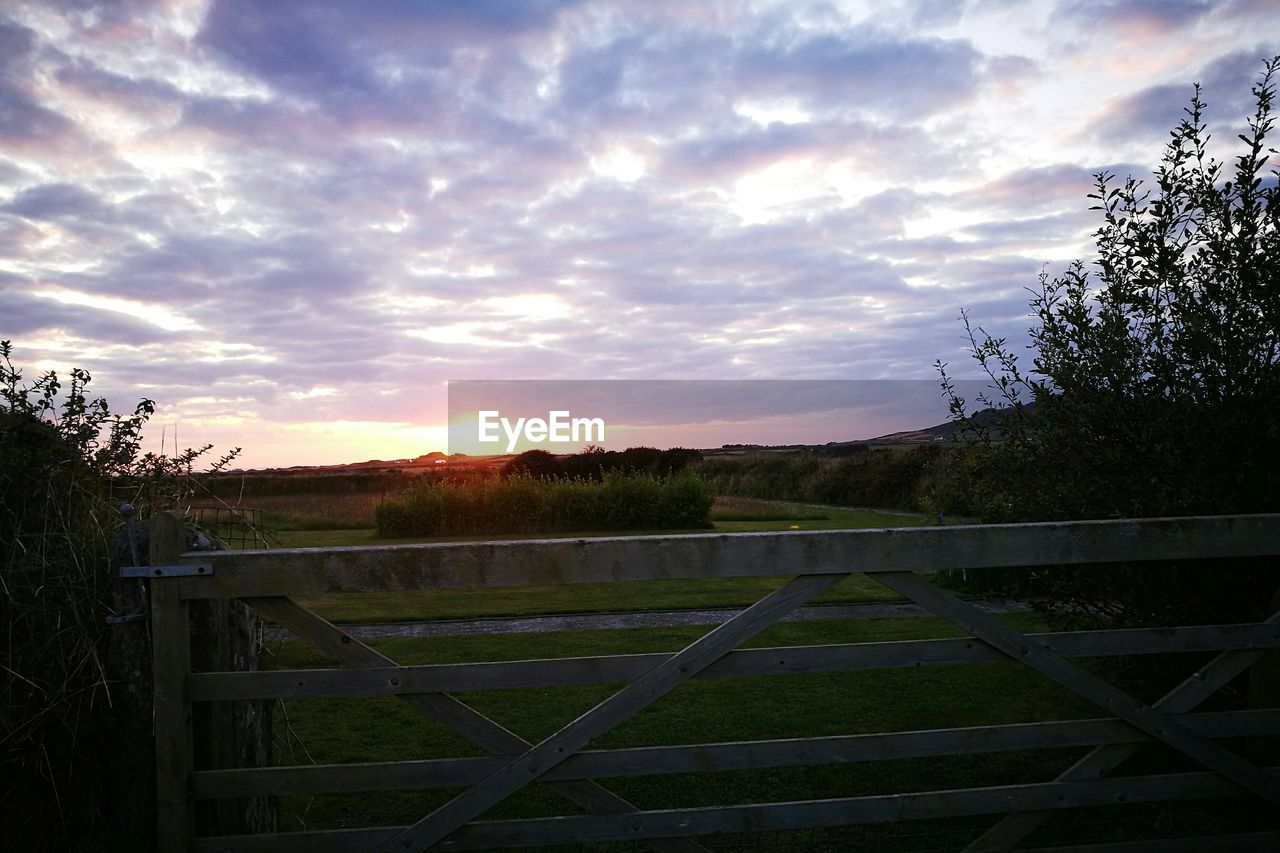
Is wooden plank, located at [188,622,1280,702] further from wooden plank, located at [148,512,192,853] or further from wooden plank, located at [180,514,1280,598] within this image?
wooden plank, located at [180,514,1280,598]

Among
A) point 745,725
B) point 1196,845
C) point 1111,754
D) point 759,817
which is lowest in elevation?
point 745,725

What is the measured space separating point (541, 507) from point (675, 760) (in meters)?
19.6

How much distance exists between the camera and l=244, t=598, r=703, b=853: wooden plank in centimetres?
358

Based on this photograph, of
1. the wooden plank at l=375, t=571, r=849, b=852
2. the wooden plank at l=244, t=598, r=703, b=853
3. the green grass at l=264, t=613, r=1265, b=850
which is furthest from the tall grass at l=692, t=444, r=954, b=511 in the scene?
the wooden plank at l=244, t=598, r=703, b=853

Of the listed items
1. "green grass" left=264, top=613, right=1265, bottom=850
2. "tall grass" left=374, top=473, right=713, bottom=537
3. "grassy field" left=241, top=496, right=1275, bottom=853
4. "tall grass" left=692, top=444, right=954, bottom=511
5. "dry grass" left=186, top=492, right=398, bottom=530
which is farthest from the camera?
"tall grass" left=692, top=444, right=954, bottom=511

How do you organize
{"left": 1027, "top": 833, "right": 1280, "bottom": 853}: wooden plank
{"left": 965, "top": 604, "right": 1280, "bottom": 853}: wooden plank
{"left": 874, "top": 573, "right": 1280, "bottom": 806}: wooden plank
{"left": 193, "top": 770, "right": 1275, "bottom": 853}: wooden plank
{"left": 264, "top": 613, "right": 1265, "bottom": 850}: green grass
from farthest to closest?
{"left": 264, "top": 613, "right": 1265, "bottom": 850}: green grass
{"left": 1027, "top": 833, "right": 1280, "bottom": 853}: wooden plank
{"left": 965, "top": 604, "right": 1280, "bottom": 853}: wooden plank
{"left": 874, "top": 573, "right": 1280, "bottom": 806}: wooden plank
{"left": 193, "top": 770, "right": 1275, "bottom": 853}: wooden plank

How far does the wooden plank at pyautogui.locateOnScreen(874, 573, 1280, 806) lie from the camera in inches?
150

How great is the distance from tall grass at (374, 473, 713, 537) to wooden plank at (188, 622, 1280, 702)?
19.2 metres

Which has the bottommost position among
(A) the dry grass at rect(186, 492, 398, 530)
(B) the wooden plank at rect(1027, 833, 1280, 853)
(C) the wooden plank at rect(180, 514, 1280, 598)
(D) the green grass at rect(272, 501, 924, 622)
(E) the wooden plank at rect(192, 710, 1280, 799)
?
(D) the green grass at rect(272, 501, 924, 622)

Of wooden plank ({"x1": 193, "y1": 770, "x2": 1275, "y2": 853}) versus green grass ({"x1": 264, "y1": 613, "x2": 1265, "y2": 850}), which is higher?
wooden plank ({"x1": 193, "y1": 770, "x2": 1275, "y2": 853})

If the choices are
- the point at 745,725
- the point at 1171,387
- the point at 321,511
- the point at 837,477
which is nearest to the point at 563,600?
the point at 745,725

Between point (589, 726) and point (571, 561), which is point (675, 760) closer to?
point (589, 726)

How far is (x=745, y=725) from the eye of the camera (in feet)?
23.1

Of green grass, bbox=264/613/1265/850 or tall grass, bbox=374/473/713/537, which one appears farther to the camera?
tall grass, bbox=374/473/713/537
